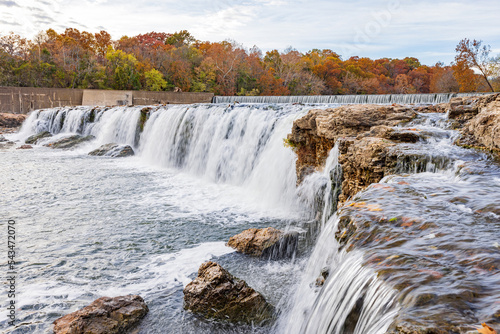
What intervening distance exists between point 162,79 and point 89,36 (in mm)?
23293

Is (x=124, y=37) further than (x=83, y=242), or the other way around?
(x=124, y=37)

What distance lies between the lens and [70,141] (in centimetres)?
1884

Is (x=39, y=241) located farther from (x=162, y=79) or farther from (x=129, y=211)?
(x=162, y=79)

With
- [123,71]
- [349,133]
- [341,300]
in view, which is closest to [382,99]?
[349,133]

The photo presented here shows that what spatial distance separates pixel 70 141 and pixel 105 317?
1781 centimetres

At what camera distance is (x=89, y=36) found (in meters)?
54.2

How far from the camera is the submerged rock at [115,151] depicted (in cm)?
1625

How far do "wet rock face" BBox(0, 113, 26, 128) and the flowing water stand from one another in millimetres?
15707

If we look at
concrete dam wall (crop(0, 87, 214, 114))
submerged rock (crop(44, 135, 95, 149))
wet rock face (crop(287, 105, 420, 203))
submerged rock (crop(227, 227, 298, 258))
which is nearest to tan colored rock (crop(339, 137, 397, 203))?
wet rock face (crop(287, 105, 420, 203))

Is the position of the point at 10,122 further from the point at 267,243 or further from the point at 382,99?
the point at 267,243

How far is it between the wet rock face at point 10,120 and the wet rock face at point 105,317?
2748 centimetres

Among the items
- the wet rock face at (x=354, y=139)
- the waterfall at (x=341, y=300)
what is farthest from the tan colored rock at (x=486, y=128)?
the waterfall at (x=341, y=300)

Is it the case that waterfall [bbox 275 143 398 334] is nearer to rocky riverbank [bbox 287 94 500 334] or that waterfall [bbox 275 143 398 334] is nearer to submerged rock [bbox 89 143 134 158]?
rocky riverbank [bbox 287 94 500 334]

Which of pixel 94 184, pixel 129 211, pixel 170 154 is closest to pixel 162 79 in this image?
pixel 170 154
